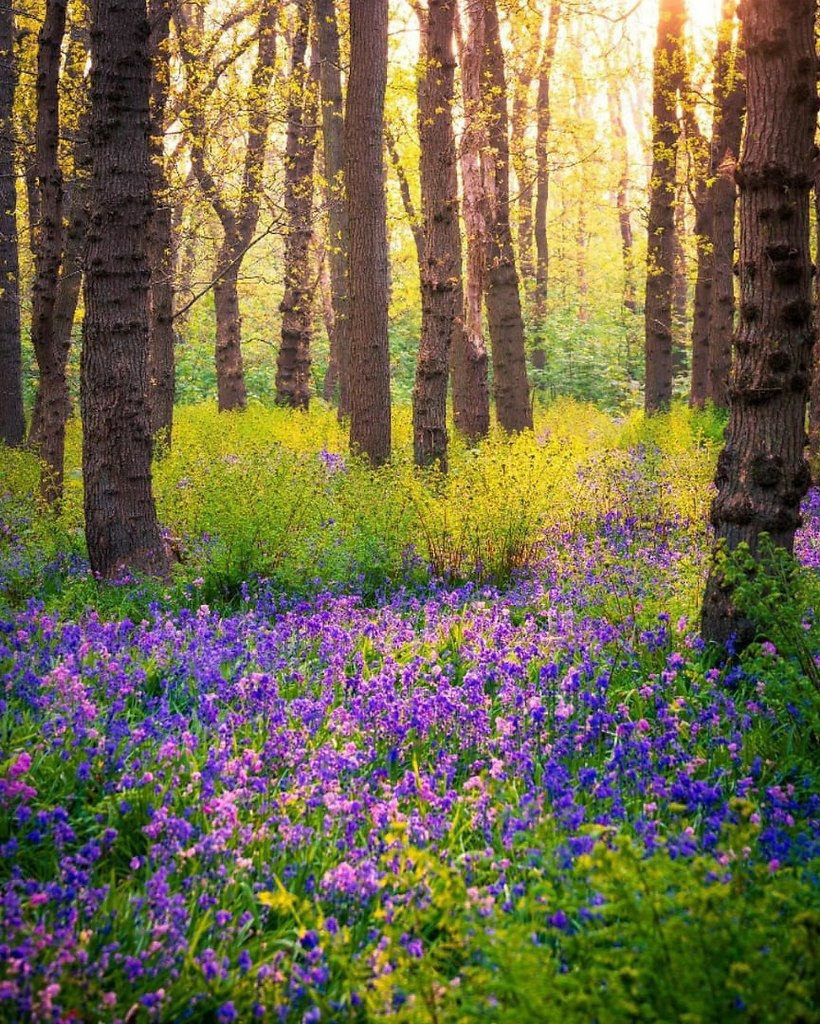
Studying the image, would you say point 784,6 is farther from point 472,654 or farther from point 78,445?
point 78,445

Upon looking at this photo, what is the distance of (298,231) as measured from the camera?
57.8ft

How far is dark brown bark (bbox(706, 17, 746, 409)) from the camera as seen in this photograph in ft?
49.6

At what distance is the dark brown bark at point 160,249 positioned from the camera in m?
11.8

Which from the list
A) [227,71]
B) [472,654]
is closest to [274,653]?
[472,654]

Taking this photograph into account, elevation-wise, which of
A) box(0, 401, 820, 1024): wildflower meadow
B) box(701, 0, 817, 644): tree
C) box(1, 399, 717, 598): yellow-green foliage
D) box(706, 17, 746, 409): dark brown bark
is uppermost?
box(706, 17, 746, 409): dark brown bark

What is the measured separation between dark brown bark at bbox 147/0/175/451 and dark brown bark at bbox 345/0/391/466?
89.7 inches

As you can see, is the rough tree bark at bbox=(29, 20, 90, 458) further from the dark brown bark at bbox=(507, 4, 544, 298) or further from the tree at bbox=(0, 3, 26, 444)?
the dark brown bark at bbox=(507, 4, 544, 298)

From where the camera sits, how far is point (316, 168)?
27188 millimetres

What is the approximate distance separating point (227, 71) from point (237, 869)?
1552cm

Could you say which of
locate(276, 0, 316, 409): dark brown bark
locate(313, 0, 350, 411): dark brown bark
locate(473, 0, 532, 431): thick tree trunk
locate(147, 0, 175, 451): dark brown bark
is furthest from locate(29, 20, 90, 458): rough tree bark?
locate(473, 0, 532, 431): thick tree trunk

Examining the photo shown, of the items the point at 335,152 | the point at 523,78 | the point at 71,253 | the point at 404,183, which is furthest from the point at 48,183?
the point at 523,78

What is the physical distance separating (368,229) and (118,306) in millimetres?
4621

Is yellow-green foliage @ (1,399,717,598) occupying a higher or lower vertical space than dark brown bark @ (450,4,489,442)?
lower

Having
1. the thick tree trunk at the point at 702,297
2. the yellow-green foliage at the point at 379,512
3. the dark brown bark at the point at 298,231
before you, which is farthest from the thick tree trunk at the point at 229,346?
the thick tree trunk at the point at 702,297
